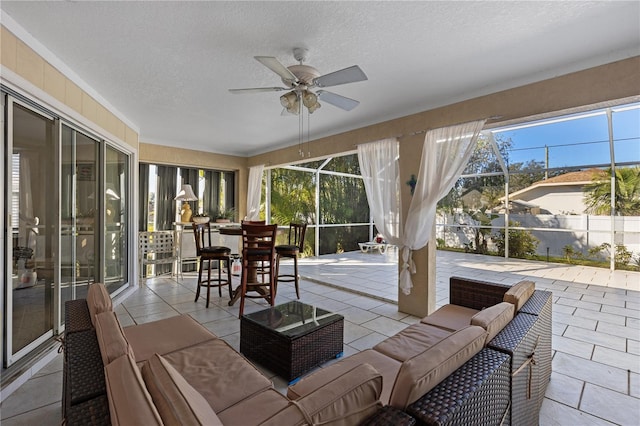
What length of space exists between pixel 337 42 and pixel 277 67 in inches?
22.3

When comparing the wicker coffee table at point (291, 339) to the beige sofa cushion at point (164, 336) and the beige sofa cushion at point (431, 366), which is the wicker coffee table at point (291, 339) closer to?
the beige sofa cushion at point (164, 336)

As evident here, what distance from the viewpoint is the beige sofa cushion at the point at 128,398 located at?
72cm

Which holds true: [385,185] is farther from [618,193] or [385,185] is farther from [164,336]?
[618,193]

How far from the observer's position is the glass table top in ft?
7.68

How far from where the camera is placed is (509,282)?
5.41m

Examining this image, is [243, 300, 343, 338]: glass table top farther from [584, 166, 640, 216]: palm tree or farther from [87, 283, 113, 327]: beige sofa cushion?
[584, 166, 640, 216]: palm tree

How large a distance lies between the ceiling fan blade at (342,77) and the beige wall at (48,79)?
2171 millimetres

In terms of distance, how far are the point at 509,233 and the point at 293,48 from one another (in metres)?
7.65

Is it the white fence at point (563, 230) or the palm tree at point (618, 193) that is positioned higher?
the palm tree at point (618, 193)

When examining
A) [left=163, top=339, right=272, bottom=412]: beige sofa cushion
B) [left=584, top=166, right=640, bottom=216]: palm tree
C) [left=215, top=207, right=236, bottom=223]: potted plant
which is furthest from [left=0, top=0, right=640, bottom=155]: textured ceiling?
[left=584, top=166, right=640, bottom=216]: palm tree

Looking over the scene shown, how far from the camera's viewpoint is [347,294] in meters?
4.61

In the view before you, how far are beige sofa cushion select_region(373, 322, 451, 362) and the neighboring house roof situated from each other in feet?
23.5

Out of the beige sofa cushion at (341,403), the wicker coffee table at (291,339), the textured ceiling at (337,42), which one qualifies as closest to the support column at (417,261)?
the textured ceiling at (337,42)

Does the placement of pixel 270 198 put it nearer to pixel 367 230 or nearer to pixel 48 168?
pixel 367 230
